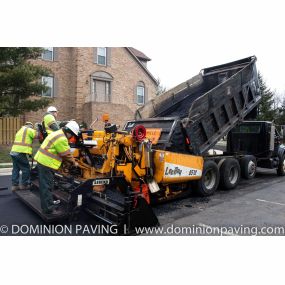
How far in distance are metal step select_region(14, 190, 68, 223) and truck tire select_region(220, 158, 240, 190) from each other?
3984 millimetres

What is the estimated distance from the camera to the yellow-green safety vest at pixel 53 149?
4746 millimetres

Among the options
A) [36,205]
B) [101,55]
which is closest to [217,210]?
[36,205]

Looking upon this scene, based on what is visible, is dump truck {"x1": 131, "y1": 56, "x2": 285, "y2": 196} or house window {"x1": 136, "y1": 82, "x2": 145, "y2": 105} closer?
dump truck {"x1": 131, "y1": 56, "x2": 285, "y2": 196}

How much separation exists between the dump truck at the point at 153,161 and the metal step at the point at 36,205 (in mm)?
15

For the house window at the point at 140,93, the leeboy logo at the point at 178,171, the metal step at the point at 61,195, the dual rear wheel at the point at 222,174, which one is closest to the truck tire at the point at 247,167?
the dual rear wheel at the point at 222,174

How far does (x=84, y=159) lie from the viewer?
19.5ft

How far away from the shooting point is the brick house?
61.5ft

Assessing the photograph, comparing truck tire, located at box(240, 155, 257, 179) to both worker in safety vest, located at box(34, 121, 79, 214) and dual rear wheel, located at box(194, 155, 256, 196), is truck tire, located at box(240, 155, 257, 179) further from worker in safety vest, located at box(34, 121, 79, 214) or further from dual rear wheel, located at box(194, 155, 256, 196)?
worker in safety vest, located at box(34, 121, 79, 214)

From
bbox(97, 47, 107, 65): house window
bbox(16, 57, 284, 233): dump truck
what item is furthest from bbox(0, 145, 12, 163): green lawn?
bbox(97, 47, 107, 65): house window

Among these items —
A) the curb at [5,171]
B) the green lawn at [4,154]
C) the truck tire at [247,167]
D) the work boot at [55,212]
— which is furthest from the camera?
the green lawn at [4,154]

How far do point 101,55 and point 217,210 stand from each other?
17.0m

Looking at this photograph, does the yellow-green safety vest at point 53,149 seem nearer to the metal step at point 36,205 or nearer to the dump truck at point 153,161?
the dump truck at point 153,161

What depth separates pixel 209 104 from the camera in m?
6.75

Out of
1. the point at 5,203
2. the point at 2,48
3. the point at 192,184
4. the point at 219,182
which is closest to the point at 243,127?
the point at 219,182
